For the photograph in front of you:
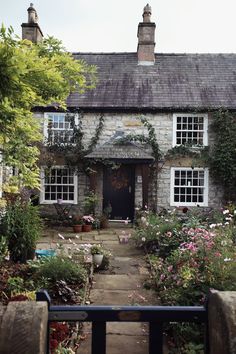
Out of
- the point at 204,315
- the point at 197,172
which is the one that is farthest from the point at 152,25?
the point at 204,315

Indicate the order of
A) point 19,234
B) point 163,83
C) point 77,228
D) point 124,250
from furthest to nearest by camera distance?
point 163,83 < point 77,228 < point 124,250 < point 19,234

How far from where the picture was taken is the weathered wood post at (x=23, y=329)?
1.41 metres

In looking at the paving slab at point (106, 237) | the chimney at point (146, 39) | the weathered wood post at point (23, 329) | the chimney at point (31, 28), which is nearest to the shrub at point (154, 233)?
the paving slab at point (106, 237)

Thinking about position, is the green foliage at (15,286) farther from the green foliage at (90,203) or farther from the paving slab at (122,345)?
the green foliage at (90,203)

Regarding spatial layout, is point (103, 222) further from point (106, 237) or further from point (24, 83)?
point (24, 83)

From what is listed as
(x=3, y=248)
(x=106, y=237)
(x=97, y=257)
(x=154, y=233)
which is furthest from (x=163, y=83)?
(x=3, y=248)

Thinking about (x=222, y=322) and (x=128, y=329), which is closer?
(x=222, y=322)

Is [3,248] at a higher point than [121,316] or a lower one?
lower

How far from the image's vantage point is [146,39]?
50.1 ft

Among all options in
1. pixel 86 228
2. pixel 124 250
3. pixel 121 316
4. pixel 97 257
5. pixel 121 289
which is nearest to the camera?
pixel 121 316

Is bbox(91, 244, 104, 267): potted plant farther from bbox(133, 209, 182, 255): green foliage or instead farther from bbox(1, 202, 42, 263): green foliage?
bbox(133, 209, 182, 255): green foliage

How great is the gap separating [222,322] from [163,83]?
1440 cm

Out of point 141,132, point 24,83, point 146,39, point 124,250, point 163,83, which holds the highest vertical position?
point 146,39

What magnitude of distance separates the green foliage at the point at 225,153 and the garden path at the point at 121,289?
221 inches
